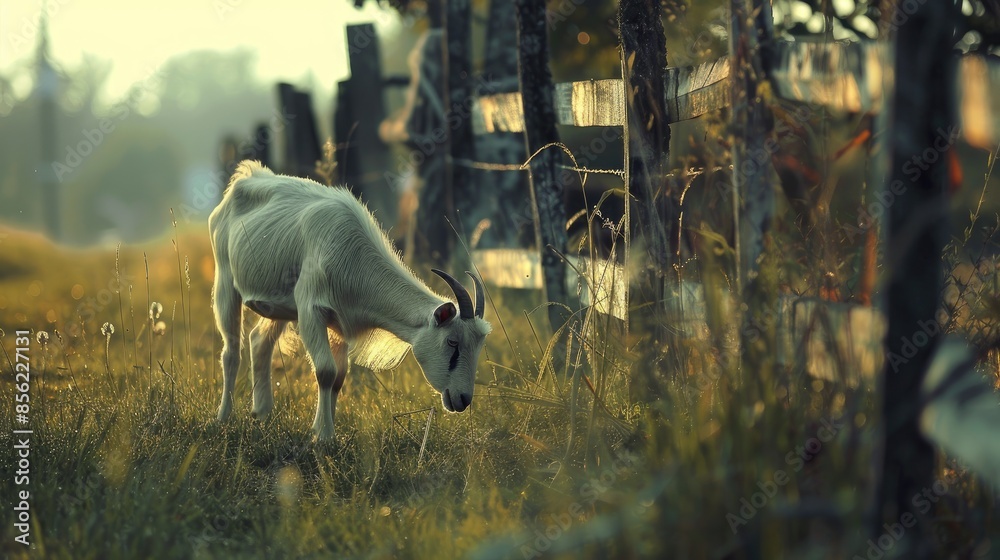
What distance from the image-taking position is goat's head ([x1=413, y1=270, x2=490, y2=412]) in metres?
5.20

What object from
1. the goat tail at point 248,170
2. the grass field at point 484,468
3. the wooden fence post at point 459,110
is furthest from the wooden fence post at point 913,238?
the wooden fence post at point 459,110

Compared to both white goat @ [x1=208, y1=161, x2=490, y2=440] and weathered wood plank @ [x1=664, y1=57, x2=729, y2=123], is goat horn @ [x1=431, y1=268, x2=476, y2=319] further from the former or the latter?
weathered wood plank @ [x1=664, y1=57, x2=729, y2=123]

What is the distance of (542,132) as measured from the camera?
6.41 m

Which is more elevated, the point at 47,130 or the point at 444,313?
the point at 47,130

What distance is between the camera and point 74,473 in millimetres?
4543

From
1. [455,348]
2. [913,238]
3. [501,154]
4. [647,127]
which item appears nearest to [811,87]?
[913,238]

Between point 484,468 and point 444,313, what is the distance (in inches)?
35.5

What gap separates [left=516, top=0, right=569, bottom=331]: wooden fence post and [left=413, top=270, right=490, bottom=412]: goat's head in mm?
1191

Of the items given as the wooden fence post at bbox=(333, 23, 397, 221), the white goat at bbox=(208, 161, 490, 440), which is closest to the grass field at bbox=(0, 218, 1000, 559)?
the white goat at bbox=(208, 161, 490, 440)

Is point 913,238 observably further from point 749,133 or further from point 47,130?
point 47,130

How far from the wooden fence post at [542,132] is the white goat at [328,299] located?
3.49 feet

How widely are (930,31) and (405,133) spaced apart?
9.02 meters

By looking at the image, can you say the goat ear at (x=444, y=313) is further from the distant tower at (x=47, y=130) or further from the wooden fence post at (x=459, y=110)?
the distant tower at (x=47, y=130)

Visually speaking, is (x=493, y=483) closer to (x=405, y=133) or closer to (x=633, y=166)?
(x=633, y=166)
